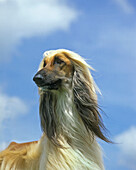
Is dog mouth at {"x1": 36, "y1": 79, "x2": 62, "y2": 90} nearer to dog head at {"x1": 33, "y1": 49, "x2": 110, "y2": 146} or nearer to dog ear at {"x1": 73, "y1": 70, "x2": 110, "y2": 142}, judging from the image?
dog head at {"x1": 33, "y1": 49, "x2": 110, "y2": 146}

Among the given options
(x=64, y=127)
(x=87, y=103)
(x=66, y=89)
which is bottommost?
(x=64, y=127)

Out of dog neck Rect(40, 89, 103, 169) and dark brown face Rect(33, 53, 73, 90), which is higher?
dark brown face Rect(33, 53, 73, 90)

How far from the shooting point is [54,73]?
15.1 feet

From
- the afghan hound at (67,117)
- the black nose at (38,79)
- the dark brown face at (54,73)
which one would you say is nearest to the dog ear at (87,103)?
the afghan hound at (67,117)

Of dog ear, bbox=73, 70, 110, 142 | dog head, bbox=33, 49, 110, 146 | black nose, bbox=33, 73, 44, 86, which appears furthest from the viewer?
dog ear, bbox=73, 70, 110, 142

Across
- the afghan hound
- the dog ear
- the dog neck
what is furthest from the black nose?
the dog ear

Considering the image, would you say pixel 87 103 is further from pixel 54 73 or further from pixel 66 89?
pixel 54 73

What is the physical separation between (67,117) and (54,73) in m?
0.54

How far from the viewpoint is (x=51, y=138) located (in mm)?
4598

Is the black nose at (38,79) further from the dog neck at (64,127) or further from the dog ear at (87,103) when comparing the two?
the dog ear at (87,103)

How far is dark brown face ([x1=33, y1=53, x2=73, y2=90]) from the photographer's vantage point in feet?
14.8

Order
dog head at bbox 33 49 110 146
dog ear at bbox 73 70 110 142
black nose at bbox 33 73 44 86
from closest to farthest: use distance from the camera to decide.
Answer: black nose at bbox 33 73 44 86 < dog head at bbox 33 49 110 146 < dog ear at bbox 73 70 110 142

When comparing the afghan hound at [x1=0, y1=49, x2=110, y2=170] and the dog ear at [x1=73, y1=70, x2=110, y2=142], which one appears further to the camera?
the dog ear at [x1=73, y1=70, x2=110, y2=142]

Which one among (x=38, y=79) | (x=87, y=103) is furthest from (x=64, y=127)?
(x=38, y=79)
